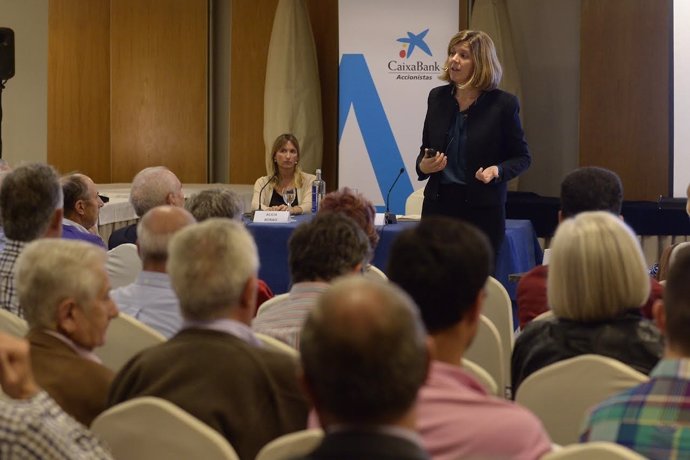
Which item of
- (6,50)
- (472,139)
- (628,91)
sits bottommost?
(472,139)

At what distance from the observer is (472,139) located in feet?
16.8

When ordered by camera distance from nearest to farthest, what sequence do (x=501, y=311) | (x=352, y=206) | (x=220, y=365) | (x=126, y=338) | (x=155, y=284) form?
(x=220, y=365)
(x=126, y=338)
(x=155, y=284)
(x=501, y=311)
(x=352, y=206)

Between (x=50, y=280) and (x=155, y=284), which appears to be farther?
(x=155, y=284)

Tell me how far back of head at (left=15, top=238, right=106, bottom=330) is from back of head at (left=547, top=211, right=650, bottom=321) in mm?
1048

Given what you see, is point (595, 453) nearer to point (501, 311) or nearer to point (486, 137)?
point (501, 311)

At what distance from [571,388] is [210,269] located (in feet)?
2.68

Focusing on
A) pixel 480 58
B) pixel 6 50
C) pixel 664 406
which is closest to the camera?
pixel 664 406

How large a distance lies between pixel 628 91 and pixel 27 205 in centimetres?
589

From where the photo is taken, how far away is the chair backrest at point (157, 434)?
190 centimetres

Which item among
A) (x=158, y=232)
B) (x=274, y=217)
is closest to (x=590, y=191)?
(x=158, y=232)

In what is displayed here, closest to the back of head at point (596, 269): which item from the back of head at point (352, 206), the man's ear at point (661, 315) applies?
the man's ear at point (661, 315)

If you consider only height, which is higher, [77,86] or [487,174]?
[77,86]

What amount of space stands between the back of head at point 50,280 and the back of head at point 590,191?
1.92 metres

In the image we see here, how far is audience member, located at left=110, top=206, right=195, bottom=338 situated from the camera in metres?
3.30
